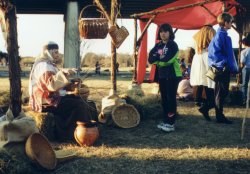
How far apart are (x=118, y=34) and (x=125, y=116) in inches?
75.0

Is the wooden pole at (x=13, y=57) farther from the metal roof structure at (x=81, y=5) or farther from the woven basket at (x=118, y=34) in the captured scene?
the metal roof structure at (x=81, y=5)

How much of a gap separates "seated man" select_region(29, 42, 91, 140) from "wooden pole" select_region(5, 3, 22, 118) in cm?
53

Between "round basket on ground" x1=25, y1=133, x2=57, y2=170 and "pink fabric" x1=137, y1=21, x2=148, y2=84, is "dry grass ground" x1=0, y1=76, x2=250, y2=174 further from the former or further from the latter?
"pink fabric" x1=137, y1=21, x2=148, y2=84

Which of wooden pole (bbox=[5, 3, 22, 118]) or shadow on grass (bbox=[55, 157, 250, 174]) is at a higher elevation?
wooden pole (bbox=[5, 3, 22, 118])

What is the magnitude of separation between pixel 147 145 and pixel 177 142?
461 mm

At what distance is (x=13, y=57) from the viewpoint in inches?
178

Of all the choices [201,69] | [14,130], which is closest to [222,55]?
[201,69]

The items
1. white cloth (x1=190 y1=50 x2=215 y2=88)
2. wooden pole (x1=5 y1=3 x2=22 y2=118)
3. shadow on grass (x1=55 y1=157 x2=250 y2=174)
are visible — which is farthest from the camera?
white cloth (x1=190 y1=50 x2=215 y2=88)

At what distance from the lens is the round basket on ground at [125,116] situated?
6312 millimetres

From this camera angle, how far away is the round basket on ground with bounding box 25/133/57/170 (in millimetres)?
3927

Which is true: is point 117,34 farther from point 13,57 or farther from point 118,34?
point 13,57

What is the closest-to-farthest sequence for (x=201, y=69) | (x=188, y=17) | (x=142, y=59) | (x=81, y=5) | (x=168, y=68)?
(x=168, y=68), (x=201, y=69), (x=142, y=59), (x=188, y=17), (x=81, y=5)

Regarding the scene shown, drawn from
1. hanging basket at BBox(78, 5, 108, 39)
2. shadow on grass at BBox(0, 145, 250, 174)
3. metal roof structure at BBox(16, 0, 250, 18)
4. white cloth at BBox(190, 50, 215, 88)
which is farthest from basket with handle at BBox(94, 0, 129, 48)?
metal roof structure at BBox(16, 0, 250, 18)

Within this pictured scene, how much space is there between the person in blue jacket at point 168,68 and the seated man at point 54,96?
1348mm
